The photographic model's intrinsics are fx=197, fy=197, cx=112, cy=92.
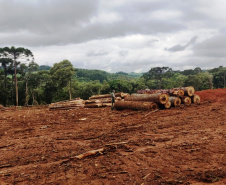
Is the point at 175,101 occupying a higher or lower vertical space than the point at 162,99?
lower

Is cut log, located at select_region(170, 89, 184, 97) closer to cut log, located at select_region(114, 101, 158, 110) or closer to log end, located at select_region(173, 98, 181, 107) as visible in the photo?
log end, located at select_region(173, 98, 181, 107)

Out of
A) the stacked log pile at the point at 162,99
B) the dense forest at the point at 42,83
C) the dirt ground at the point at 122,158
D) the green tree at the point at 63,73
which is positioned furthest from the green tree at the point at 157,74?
the dirt ground at the point at 122,158

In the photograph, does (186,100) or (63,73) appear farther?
(63,73)

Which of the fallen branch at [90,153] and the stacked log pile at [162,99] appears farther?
the stacked log pile at [162,99]

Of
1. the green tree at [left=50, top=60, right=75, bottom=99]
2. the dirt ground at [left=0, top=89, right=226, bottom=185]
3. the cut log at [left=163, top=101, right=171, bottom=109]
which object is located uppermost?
the green tree at [left=50, top=60, right=75, bottom=99]

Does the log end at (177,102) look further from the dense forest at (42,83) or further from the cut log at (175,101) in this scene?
the dense forest at (42,83)

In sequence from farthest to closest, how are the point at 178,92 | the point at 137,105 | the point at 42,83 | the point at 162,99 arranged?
the point at 42,83 < the point at 178,92 < the point at 137,105 < the point at 162,99

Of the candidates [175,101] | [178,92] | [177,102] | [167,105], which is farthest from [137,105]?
[178,92]

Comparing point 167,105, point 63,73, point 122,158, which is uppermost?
point 63,73

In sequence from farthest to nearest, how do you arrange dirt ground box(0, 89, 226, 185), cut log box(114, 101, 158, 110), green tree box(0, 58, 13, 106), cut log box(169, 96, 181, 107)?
green tree box(0, 58, 13, 106) < cut log box(169, 96, 181, 107) < cut log box(114, 101, 158, 110) < dirt ground box(0, 89, 226, 185)

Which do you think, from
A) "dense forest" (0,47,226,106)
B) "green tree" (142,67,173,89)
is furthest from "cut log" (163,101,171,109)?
"green tree" (142,67,173,89)

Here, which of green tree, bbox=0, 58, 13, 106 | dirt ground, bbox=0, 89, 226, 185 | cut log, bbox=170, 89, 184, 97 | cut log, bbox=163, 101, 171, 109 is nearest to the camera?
dirt ground, bbox=0, 89, 226, 185

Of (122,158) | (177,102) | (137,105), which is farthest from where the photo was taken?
(177,102)

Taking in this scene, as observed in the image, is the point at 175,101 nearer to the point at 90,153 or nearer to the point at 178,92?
the point at 178,92
